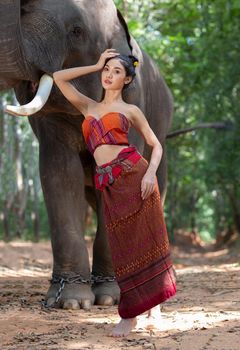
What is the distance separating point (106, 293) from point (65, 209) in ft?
2.93

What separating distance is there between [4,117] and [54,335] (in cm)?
1582

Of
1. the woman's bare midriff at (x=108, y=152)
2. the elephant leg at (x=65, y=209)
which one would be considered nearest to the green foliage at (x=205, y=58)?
the elephant leg at (x=65, y=209)

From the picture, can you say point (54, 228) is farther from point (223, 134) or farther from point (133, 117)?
point (223, 134)

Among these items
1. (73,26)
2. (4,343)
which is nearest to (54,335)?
A: (4,343)

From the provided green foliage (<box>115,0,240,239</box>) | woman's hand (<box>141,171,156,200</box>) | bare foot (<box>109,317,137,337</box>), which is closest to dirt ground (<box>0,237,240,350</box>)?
bare foot (<box>109,317,137,337</box>)

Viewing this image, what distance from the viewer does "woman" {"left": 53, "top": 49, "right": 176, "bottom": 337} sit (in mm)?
4777

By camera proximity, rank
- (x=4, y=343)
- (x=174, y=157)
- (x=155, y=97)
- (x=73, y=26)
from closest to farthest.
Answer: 1. (x=4, y=343)
2. (x=73, y=26)
3. (x=155, y=97)
4. (x=174, y=157)

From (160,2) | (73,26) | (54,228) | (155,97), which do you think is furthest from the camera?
(160,2)

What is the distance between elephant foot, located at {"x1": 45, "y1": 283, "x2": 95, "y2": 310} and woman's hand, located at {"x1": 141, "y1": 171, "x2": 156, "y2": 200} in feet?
6.26

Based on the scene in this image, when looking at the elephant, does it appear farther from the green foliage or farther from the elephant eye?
the green foliage

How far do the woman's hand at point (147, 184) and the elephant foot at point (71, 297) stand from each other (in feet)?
6.26

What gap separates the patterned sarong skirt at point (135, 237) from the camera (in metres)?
4.78

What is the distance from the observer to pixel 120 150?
4.86 metres

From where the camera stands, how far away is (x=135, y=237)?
4.80 meters
